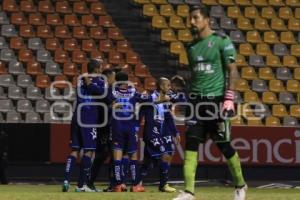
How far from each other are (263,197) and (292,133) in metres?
9.05

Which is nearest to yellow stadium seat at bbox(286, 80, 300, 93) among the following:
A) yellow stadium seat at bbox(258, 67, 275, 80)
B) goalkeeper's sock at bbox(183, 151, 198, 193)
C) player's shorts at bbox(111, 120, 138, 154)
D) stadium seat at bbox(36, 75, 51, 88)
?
yellow stadium seat at bbox(258, 67, 275, 80)

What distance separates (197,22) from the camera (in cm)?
923

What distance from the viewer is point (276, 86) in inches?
908

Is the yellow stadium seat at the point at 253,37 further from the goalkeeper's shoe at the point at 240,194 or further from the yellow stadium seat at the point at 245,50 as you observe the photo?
the goalkeeper's shoe at the point at 240,194

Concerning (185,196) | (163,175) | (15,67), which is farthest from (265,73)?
(185,196)

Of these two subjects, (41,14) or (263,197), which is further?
(41,14)

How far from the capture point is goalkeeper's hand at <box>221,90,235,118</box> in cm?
909

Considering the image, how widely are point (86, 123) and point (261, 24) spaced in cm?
1248

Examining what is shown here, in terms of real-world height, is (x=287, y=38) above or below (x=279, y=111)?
above

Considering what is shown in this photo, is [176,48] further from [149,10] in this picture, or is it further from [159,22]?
[149,10]

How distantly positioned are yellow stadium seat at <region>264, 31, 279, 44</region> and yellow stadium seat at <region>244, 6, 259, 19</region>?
2.63ft

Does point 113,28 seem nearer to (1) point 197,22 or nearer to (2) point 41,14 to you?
(2) point 41,14

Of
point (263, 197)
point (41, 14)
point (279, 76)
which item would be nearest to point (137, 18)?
point (41, 14)

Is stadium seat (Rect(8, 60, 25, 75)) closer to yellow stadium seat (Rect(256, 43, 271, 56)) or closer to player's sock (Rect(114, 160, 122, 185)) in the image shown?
yellow stadium seat (Rect(256, 43, 271, 56))
